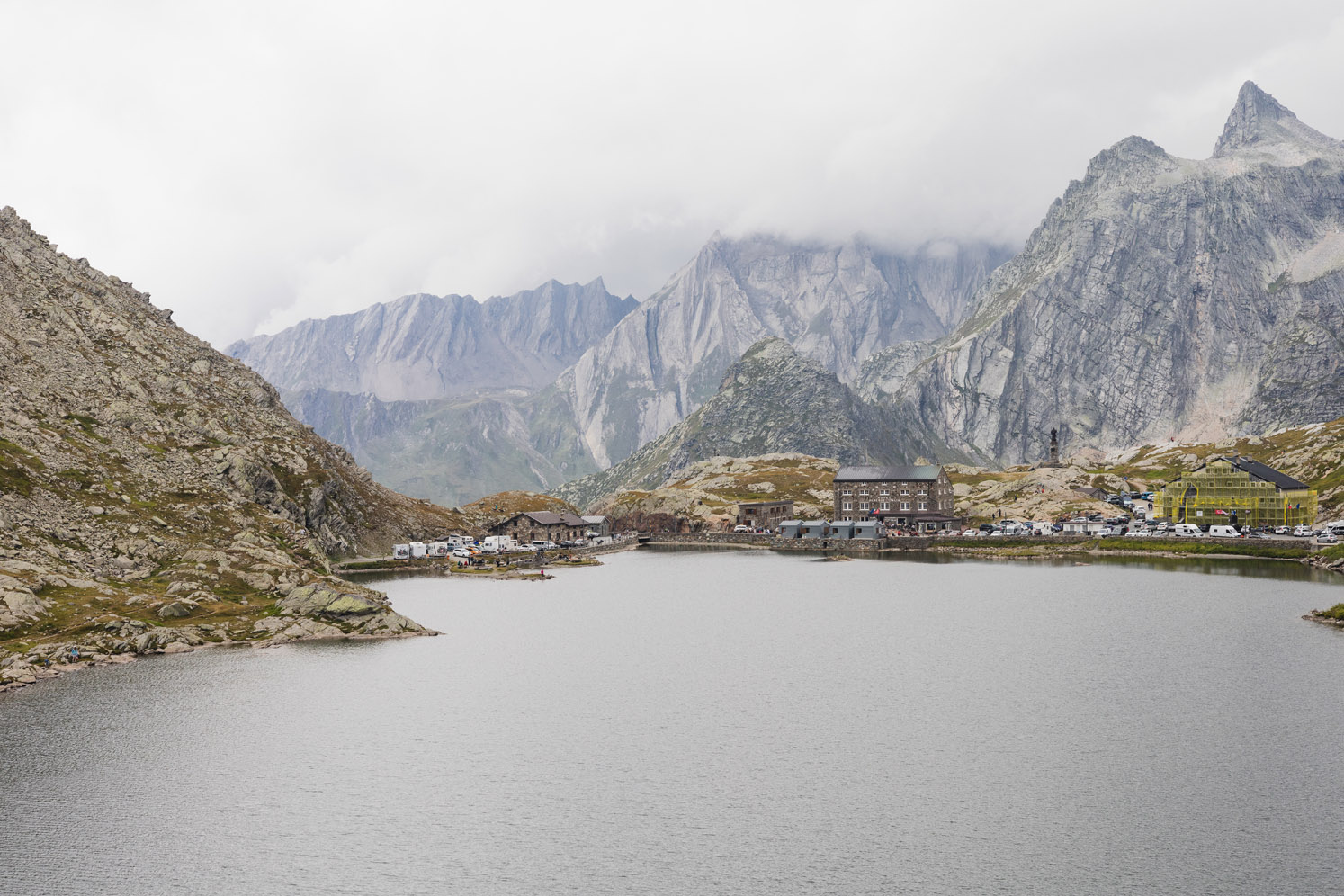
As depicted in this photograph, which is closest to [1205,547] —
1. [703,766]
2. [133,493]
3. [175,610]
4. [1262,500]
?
[1262,500]

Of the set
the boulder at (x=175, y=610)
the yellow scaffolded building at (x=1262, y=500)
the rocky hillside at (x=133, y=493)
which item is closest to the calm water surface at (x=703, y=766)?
the boulder at (x=175, y=610)

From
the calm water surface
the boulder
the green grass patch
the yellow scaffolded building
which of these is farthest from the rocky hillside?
the yellow scaffolded building

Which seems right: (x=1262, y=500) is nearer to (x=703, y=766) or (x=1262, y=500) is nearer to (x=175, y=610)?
(x=703, y=766)

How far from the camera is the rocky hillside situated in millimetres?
88500

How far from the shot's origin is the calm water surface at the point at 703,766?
131ft

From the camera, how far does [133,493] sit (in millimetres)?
113062

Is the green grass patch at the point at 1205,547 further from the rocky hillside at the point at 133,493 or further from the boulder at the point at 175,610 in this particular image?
the boulder at the point at 175,610

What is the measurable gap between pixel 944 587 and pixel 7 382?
436 feet

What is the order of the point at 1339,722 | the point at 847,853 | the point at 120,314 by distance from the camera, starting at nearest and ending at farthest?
the point at 847,853 → the point at 1339,722 → the point at 120,314

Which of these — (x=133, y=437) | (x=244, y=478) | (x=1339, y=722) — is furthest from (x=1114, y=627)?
(x=133, y=437)

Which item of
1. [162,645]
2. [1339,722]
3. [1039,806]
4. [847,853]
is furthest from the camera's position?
[162,645]

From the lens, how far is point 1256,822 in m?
42.9

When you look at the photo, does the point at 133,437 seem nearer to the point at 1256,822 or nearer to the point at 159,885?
the point at 159,885

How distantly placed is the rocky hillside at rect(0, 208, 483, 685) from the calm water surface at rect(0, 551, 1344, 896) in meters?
9.97
